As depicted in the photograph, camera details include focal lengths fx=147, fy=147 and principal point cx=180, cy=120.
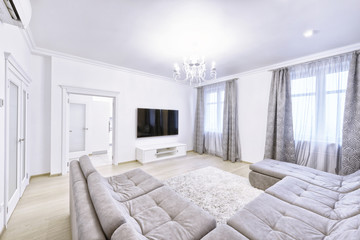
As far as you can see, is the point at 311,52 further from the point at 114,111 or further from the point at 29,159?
the point at 29,159

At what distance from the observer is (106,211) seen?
0.95 meters

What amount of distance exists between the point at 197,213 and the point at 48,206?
2.24 m

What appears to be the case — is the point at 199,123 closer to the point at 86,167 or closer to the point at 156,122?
the point at 156,122

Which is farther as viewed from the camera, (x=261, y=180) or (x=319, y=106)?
(x=319, y=106)

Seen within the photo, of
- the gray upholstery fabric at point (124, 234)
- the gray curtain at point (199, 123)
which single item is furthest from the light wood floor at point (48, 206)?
the gray curtain at point (199, 123)

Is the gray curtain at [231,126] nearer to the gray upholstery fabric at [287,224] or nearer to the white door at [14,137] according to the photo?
the gray upholstery fabric at [287,224]

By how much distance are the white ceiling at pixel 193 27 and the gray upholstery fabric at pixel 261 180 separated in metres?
2.29

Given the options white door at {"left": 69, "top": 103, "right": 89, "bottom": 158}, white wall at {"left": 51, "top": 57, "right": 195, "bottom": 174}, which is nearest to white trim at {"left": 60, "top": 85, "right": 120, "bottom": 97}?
white wall at {"left": 51, "top": 57, "right": 195, "bottom": 174}

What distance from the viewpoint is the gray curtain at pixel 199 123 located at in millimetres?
5221

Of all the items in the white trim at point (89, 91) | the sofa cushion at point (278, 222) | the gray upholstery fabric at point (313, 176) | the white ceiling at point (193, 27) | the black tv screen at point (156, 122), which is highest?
the white ceiling at point (193, 27)

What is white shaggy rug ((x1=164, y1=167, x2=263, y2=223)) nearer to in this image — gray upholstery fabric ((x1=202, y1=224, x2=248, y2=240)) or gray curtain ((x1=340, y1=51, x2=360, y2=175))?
gray upholstery fabric ((x1=202, y1=224, x2=248, y2=240))

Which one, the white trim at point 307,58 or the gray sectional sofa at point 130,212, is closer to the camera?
the gray sectional sofa at point 130,212

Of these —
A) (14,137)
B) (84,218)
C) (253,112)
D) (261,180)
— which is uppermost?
(253,112)

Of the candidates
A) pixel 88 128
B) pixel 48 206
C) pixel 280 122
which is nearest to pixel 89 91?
pixel 88 128
